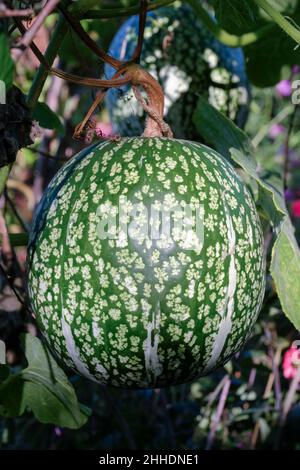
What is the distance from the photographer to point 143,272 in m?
1.12

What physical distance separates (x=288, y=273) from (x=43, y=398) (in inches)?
19.4

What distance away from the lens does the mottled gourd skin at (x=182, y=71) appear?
5.96 ft

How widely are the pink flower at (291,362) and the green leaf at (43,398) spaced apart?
916mm

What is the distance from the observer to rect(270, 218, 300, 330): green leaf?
1.19m

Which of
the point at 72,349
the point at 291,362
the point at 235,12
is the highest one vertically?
the point at 235,12

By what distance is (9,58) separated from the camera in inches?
32.9

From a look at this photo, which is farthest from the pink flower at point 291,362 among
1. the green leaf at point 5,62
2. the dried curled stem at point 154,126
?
the green leaf at point 5,62

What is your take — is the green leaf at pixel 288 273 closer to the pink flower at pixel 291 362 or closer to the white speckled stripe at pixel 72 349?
the white speckled stripe at pixel 72 349

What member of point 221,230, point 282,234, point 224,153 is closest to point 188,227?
point 221,230

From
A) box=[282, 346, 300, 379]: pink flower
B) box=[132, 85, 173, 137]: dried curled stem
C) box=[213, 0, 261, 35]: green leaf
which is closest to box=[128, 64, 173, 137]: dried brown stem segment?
box=[132, 85, 173, 137]: dried curled stem

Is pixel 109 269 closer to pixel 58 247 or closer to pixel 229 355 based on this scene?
pixel 58 247

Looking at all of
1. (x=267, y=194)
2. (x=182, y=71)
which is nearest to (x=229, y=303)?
(x=267, y=194)

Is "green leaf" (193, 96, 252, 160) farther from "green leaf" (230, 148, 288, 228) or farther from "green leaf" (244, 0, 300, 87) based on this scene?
"green leaf" (244, 0, 300, 87)

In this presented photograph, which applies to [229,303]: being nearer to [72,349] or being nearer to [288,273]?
[288,273]
